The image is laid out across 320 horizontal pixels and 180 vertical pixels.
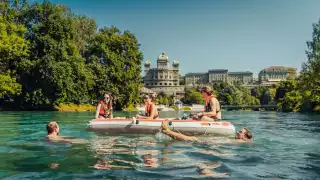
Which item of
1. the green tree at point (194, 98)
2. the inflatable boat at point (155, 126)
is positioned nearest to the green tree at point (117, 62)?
the inflatable boat at point (155, 126)

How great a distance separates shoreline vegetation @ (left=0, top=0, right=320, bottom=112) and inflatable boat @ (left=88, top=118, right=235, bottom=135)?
69.3 ft

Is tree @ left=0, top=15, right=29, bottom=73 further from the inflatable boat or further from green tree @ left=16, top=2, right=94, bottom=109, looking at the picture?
the inflatable boat

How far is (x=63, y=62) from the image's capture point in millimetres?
38094

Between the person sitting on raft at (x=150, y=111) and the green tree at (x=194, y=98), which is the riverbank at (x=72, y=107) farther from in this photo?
the green tree at (x=194, y=98)

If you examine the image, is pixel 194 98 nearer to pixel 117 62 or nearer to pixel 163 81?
pixel 163 81

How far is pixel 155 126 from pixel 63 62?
28.0 metres

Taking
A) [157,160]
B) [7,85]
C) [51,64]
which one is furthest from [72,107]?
[157,160]

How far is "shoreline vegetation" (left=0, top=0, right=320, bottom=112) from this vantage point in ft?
117

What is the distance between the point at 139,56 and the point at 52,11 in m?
14.1

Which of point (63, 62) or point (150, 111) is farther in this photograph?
point (63, 62)

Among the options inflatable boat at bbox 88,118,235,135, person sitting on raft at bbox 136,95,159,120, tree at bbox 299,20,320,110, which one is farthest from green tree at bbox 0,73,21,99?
tree at bbox 299,20,320,110

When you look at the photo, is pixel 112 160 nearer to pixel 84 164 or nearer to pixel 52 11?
pixel 84 164

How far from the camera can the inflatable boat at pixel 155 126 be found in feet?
40.2

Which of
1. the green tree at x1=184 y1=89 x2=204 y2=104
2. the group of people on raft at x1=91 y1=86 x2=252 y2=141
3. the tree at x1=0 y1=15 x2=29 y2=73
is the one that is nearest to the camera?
the group of people on raft at x1=91 y1=86 x2=252 y2=141
